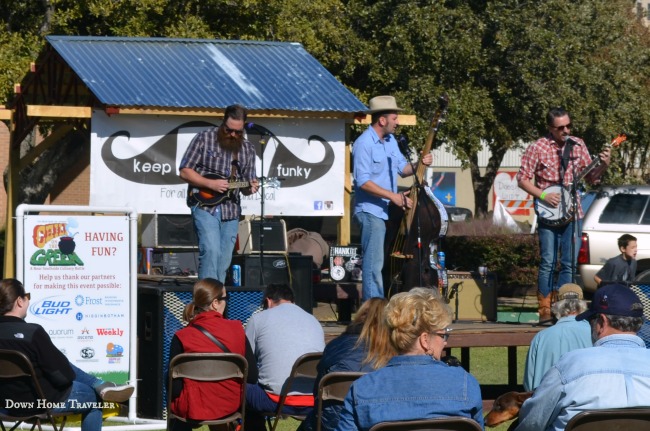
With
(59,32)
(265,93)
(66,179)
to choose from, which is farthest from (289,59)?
(66,179)

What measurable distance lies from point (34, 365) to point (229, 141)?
11.1ft

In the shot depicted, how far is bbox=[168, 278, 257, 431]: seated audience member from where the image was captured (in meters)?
6.99

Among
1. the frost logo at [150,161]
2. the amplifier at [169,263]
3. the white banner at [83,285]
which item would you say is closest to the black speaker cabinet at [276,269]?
the frost logo at [150,161]

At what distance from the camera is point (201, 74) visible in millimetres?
13758

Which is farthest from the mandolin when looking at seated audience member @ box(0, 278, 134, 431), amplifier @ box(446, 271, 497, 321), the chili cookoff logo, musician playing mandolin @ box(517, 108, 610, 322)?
seated audience member @ box(0, 278, 134, 431)

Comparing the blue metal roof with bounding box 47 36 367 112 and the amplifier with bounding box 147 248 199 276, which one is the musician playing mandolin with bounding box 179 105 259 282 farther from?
the amplifier with bounding box 147 248 199 276

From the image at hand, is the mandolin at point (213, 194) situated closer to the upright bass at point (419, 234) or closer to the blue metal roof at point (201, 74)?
the upright bass at point (419, 234)

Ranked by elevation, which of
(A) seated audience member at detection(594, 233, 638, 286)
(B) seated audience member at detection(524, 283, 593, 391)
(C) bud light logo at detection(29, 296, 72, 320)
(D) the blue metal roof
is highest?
(D) the blue metal roof

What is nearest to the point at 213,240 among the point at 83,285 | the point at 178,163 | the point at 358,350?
the point at 83,285

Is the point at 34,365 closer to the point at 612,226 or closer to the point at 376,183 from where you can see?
the point at 376,183

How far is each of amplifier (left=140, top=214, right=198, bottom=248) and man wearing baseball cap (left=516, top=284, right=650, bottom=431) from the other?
10117mm

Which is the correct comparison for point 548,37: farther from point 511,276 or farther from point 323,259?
point 323,259

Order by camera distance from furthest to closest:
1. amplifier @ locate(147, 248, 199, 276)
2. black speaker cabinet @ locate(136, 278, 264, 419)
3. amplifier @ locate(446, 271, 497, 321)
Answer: amplifier @ locate(147, 248, 199, 276) → amplifier @ locate(446, 271, 497, 321) → black speaker cabinet @ locate(136, 278, 264, 419)

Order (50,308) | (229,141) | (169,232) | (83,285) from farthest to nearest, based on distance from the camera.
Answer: (169,232)
(229,141)
(83,285)
(50,308)
